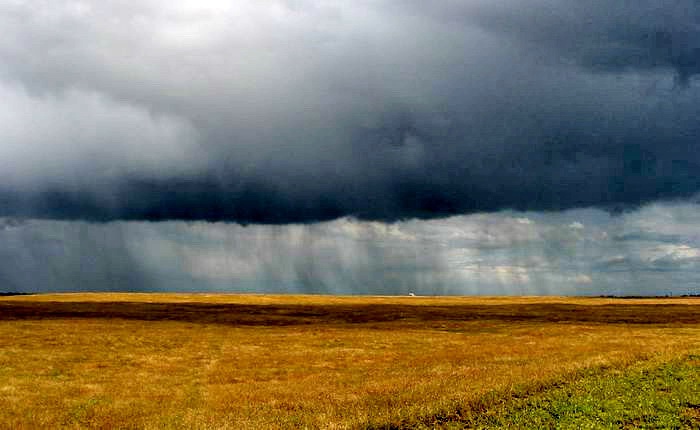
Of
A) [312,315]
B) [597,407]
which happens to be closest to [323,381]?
[597,407]

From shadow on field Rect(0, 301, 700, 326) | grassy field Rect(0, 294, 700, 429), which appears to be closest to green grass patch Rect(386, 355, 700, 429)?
grassy field Rect(0, 294, 700, 429)

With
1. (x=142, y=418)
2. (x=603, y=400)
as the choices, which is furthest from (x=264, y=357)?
(x=603, y=400)

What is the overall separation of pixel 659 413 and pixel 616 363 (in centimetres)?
1704

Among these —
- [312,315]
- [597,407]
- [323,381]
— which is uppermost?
[597,407]

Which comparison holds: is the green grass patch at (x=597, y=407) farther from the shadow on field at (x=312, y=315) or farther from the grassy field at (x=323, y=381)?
the shadow on field at (x=312, y=315)

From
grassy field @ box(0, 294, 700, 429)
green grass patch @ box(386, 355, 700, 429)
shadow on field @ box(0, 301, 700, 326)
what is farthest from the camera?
shadow on field @ box(0, 301, 700, 326)

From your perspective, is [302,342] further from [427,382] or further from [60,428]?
[60,428]

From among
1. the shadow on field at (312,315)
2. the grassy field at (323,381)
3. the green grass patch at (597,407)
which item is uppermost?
the green grass patch at (597,407)

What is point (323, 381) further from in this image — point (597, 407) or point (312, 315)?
point (312, 315)

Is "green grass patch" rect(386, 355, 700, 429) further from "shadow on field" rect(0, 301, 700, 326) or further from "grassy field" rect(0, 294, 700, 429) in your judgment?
"shadow on field" rect(0, 301, 700, 326)

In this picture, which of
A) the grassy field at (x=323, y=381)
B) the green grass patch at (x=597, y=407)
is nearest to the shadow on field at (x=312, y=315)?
the grassy field at (x=323, y=381)

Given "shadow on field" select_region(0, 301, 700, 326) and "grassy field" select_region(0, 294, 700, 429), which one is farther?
"shadow on field" select_region(0, 301, 700, 326)

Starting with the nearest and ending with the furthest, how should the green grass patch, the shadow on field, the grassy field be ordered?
the green grass patch → the grassy field → the shadow on field

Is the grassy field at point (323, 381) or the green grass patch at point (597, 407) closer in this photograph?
the green grass patch at point (597, 407)
